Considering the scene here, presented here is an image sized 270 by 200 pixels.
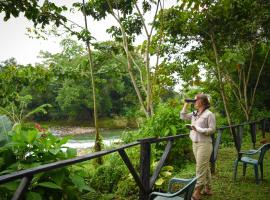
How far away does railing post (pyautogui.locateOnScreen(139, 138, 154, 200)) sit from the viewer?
11.9ft

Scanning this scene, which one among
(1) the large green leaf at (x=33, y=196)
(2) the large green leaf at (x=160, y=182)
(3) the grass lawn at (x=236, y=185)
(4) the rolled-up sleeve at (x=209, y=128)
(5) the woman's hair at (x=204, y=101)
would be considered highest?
(5) the woman's hair at (x=204, y=101)

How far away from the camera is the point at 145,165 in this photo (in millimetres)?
3686

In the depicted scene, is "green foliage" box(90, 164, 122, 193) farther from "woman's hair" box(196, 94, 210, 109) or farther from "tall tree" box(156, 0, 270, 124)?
Answer: "tall tree" box(156, 0, 270, 124)

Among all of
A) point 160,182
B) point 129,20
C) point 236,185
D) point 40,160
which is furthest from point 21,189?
point 129,20

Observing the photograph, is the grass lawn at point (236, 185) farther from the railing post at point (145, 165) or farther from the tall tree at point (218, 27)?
the tall tree at point (218, 27)

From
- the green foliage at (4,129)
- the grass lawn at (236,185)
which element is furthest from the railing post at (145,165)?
the grass lawn at (236,185)

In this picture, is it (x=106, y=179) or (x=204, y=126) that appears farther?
(x=106, y=179)

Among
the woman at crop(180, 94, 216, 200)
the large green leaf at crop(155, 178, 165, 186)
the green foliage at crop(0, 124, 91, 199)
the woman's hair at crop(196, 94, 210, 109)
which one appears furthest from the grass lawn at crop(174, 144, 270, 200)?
the green foliage at crop(0, 124, 91, 199)

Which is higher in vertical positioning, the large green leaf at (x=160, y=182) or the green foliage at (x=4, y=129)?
the green foliage at (x=4, y=129)

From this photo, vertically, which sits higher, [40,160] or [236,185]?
[40,160]

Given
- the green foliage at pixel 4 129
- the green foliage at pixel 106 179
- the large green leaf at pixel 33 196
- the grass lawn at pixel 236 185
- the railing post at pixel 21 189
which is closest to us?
the railing post at pixel 21 189

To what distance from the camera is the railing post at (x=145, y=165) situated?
3.63 m

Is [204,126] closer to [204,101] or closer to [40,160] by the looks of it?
[204,101]

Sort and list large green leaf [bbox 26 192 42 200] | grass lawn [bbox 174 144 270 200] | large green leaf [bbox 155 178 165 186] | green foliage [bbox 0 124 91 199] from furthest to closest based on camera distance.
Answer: large green leaf [bbox 155 178 165 186]
grass lawn [bbox 174 144 270 200]
green foliage [bbox 0 124 91 199]
large green leaf [bbox 26 192 42 200]
